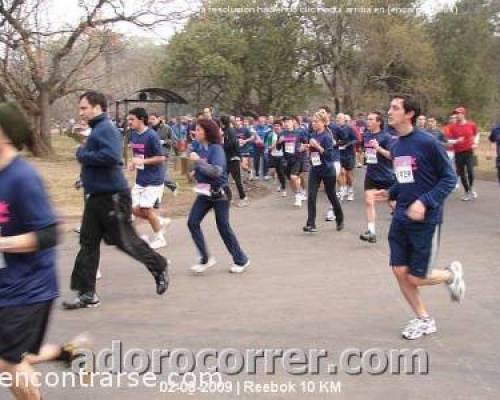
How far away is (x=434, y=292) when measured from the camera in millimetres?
6625

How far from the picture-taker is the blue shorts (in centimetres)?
514

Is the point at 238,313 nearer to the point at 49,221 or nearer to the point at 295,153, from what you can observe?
the point at 49,221

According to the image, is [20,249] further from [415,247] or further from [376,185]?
[376,185]

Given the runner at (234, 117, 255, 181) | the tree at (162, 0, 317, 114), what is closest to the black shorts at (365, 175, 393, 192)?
the runner at (234, 117, 255, 181)

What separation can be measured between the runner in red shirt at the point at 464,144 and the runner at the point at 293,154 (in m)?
3.22

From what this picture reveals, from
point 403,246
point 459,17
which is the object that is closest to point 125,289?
point 403,246

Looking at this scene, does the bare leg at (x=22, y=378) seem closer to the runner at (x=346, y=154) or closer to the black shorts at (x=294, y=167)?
the black shorts at (x=294, y=167)

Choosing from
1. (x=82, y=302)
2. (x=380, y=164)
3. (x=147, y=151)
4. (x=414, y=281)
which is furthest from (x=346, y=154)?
(x=414, y=281)

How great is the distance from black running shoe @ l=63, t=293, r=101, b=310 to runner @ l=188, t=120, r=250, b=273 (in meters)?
1.61

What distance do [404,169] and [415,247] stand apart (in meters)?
0.62

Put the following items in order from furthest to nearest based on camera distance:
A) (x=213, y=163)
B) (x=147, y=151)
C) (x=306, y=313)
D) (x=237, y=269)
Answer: (x=147, y=151)
(x=237, y=269)
(x=213, y=163)
(x=306, y=313)

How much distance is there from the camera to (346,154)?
1478 cm

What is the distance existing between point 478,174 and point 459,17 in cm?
2739

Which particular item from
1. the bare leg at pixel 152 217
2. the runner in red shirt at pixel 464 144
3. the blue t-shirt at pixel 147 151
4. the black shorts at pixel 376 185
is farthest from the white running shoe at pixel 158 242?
the runner in red shirt at pixel 464 144
